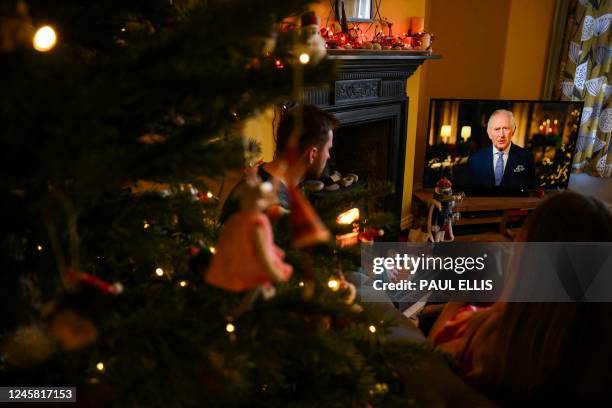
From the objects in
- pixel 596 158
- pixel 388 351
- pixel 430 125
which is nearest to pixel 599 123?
pixel 596 158

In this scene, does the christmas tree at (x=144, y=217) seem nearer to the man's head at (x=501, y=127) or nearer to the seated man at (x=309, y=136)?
the seated man at (x=309, y=136)

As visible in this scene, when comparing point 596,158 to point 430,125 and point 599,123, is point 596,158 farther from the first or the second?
point 430,125

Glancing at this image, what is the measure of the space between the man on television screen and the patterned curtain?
666 mm

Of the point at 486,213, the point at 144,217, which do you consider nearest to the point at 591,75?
the point at 486,213

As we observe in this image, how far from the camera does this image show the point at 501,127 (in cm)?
316

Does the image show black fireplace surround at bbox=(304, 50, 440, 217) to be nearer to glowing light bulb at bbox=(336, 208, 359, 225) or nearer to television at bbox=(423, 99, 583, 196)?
television at bbox=(423, 99, 583, 196)

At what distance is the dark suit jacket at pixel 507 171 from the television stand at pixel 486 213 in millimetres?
98

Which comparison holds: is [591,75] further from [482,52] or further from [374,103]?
→ [374,103]

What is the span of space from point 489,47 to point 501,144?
80 cm

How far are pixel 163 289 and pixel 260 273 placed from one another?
0.67 feet

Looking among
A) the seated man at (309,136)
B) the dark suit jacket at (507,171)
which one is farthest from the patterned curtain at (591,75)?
the seated man at (309,136)

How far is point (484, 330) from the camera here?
0.85 meters

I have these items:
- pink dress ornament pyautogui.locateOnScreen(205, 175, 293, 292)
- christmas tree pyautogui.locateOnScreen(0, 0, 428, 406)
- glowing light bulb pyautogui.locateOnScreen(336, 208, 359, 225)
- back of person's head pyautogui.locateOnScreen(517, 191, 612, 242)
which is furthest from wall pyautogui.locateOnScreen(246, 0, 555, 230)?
pink dress ornament pyautogui.locateOnScreen(205, 175, 293, 292)

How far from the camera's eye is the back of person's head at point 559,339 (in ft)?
2.46
